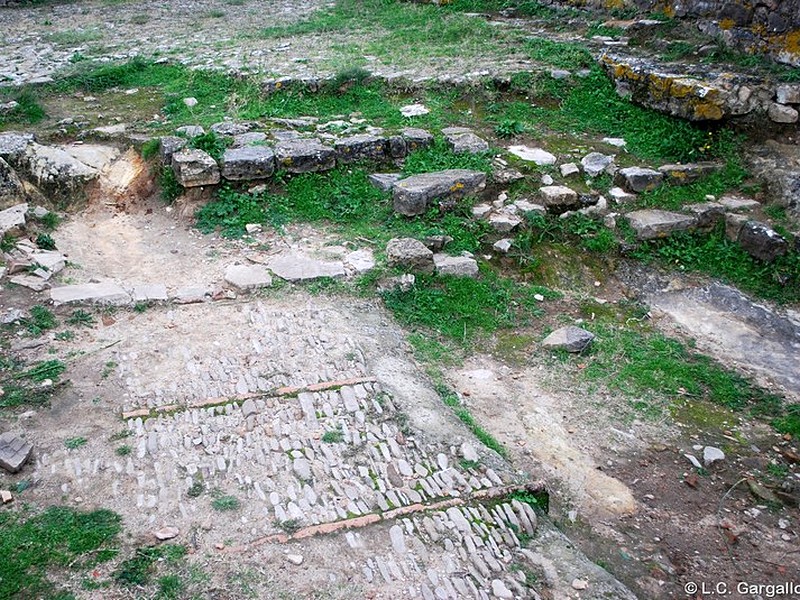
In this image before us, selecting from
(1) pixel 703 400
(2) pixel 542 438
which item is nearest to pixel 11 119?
(2) pixel 542 438

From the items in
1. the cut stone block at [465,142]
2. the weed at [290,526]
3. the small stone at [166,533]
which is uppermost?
the cut stone block at [465,142]

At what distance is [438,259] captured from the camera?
5621 mm

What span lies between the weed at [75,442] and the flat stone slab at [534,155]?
4.80 metres

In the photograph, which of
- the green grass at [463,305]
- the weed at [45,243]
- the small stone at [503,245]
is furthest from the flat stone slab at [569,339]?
the weed at [45,243]

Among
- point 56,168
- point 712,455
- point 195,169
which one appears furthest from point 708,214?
point 56,168

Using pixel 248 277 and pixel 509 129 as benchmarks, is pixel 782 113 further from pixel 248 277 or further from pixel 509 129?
pixel 248 277

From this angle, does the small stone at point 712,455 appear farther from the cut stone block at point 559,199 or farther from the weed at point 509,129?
the weed at point 509,129

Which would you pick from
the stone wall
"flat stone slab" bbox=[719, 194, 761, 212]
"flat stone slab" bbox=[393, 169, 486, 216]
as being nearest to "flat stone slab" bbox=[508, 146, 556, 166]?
"flat stone slab" bbox=[393, 169, 486, 216]

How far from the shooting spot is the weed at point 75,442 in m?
3.55

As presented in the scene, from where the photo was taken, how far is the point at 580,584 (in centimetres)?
307

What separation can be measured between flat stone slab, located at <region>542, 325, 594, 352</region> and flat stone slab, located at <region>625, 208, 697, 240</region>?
4.95 feet

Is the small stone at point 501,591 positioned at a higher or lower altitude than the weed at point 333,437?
lower

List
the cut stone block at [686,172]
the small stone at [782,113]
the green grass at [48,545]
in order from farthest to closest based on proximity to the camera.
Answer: the small stone at [782,113] < the cut stone block at [686,172] < the green grass at [48,545]

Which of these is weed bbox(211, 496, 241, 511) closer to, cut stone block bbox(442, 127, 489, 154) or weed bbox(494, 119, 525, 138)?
cut stone block bbox(442, 127, 489, 154)
